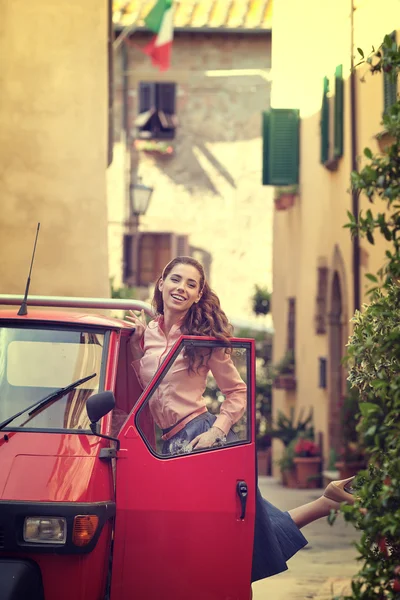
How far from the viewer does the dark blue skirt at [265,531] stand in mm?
6047

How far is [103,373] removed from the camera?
231 inches

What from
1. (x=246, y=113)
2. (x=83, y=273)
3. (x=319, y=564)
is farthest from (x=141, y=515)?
(x=246, y=113)

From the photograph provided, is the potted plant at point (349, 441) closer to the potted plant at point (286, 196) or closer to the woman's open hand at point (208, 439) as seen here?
the potted plant at point (286, 196)

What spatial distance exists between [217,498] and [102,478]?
1.90ft

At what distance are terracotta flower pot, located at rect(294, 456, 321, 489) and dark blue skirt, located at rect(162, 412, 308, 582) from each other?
35.3 feet

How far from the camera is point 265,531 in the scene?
616 cm

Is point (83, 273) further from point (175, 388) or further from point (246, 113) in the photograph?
point (246, 113)

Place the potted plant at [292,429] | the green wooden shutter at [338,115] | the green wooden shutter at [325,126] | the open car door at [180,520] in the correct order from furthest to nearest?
the potted plant at [292,429], the green wooden shutter at [325,126], the green wooden shutter at [338,115], the open car door at [180,520]

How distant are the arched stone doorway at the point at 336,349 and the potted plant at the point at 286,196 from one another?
3.19m

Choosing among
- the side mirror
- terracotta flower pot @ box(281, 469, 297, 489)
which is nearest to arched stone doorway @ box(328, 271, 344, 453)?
terracotta flower pot @ box(281, 469, 297, 489)

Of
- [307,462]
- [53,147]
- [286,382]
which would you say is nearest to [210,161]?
[286,382]

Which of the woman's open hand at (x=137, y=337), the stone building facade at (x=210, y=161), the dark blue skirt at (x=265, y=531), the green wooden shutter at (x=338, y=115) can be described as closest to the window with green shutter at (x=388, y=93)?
the green wooden shutter at (x=338, y=115)

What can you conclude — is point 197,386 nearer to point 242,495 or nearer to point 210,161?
point 242,495

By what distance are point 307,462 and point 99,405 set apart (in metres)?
12.2
